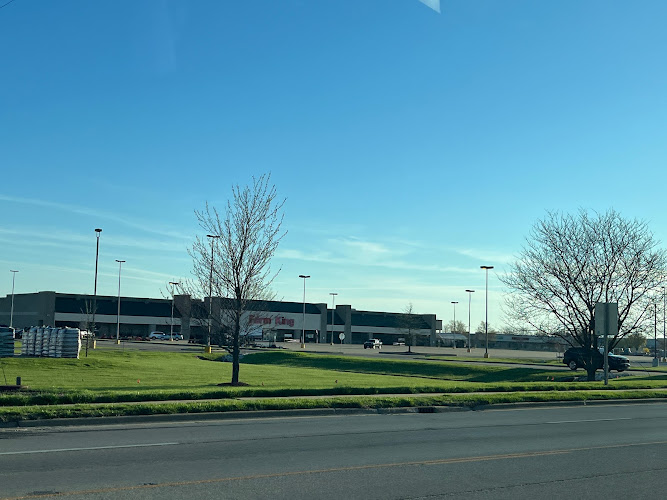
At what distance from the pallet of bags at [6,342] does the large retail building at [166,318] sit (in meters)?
58.3

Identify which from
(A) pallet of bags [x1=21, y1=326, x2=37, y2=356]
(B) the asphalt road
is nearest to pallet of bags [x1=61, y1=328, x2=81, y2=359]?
(A) pallet of bags [x1=21, y1=326, x2=37, y2=356]

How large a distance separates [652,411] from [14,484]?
55.8 feet

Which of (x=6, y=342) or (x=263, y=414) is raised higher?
(x=6, y=342)

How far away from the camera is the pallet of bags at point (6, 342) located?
114 feet

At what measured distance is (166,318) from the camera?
114 metres

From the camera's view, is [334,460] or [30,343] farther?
[30,343]

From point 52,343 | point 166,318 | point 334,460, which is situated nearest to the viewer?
point 334,460

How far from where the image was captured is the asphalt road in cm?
770

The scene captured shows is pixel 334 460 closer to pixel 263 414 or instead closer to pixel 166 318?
pixel 263 414

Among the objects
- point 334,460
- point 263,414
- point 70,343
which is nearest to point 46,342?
point 70,343

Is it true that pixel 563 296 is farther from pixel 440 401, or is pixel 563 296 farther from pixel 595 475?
pixel 595 475

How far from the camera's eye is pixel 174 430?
1269 centimetres

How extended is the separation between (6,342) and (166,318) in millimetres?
80143

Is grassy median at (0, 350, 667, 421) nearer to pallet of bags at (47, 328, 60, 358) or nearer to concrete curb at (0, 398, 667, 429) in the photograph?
concrete curb at (0, 398, 667, 429)
